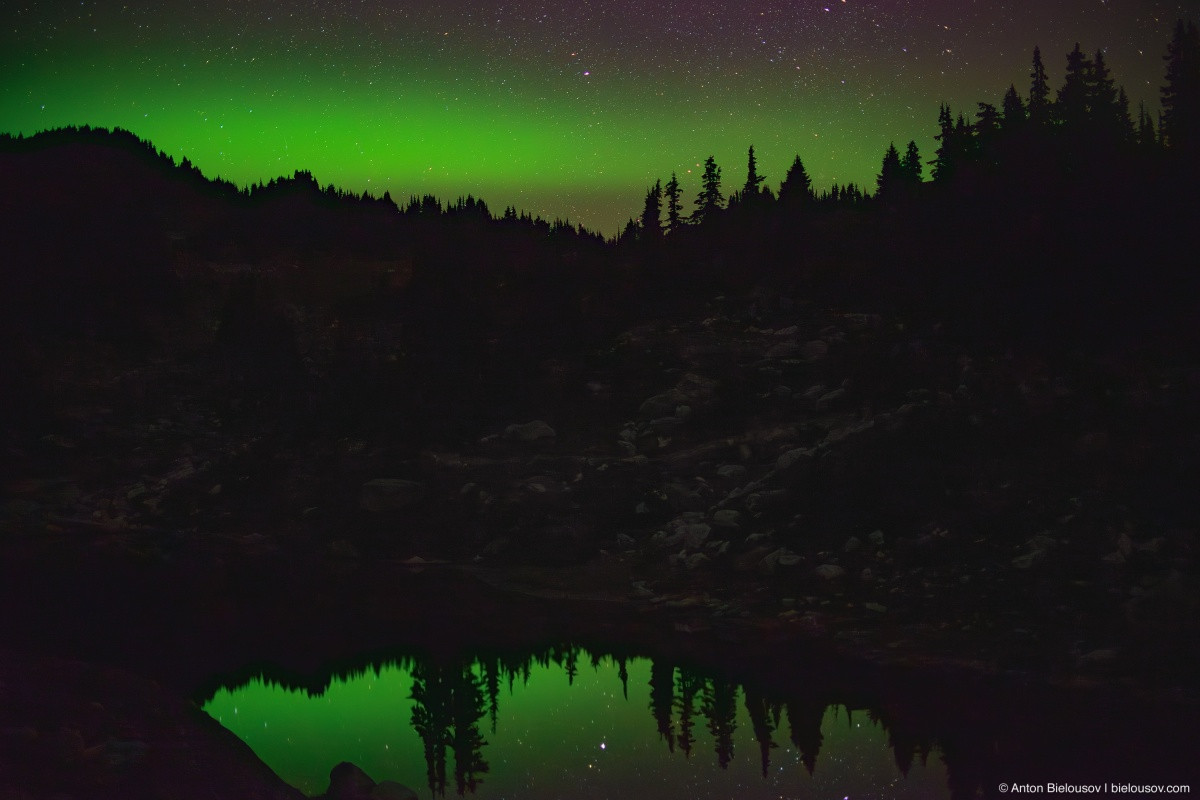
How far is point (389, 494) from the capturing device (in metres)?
22.8

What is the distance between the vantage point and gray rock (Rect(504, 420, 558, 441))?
25703 millimetres

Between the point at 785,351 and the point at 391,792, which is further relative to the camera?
the point at 785,351

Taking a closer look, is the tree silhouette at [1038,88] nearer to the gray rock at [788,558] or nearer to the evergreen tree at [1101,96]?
the evergreen tree at [1101,96]

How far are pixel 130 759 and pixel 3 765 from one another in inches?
39.5

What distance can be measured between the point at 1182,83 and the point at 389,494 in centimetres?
4798

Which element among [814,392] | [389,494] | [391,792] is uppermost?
[814,392]

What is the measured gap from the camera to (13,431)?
2814 centimetres

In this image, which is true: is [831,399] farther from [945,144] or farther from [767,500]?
[945,144]

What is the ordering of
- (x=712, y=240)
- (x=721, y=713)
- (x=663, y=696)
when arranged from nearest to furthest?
1. (x=721, y=713)
2. (x=663, y=696)
3. (x=712, y=240)

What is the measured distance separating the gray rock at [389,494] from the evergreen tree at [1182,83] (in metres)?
42.8

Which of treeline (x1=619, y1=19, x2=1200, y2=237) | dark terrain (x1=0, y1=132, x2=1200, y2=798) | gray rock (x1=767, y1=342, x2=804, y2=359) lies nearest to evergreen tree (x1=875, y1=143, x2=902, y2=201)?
treeline (x1=619, y1=19, x2=1200, y2=237)

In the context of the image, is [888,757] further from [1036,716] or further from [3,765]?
[3,765]

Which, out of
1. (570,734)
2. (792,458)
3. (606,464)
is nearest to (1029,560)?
(792,458)

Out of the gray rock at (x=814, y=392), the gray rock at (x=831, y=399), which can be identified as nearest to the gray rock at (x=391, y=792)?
the gray rock at (x=831, y=399)
